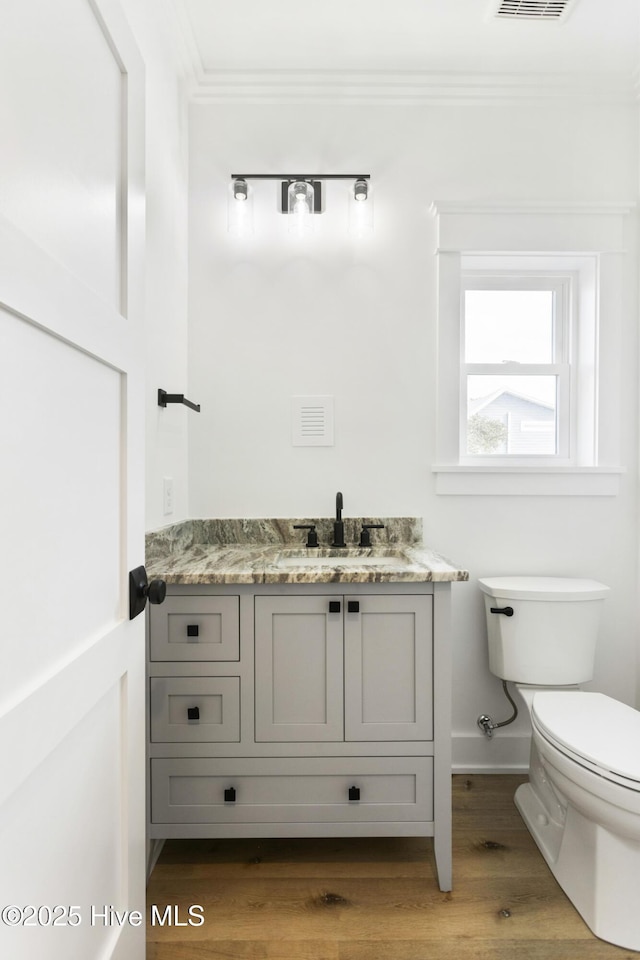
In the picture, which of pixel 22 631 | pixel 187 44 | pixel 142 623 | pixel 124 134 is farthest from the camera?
pixel 187 44

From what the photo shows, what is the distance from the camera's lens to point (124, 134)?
2.91ft

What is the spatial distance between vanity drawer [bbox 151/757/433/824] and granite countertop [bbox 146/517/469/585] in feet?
1.64

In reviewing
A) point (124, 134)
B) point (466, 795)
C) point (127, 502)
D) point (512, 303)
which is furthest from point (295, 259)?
point (466, 795)

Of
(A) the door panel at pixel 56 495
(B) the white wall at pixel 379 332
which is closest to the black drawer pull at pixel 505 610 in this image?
(B) the white wall at pixel 379 332

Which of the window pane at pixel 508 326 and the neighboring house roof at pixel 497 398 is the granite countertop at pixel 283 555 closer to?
the neighboring house roof at pixel 497 398

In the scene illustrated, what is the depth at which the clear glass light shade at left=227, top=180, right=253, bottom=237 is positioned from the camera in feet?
6.32

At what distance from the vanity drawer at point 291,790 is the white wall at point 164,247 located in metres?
0.72

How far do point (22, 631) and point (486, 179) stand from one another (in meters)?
2.20

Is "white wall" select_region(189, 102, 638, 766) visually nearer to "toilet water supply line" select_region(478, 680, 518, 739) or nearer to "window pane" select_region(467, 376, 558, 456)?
"toilet water supply line" select_region(478, 680, 518, 739)

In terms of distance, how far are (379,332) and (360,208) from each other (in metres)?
0.46

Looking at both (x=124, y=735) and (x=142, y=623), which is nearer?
(x=124, y=735)

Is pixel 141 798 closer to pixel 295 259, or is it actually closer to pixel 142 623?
pixel 142 623

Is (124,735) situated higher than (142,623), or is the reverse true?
(142,623)

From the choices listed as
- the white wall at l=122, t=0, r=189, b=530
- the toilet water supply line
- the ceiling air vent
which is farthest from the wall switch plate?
the ceiling air vent
